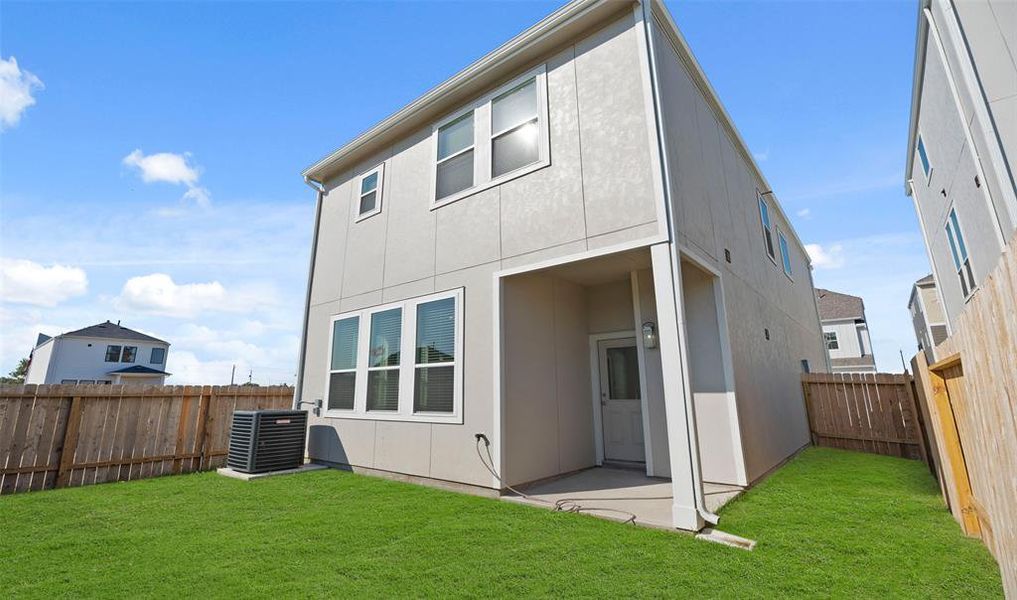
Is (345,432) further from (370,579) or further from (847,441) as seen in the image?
(847,441)

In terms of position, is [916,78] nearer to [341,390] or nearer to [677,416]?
[677,416]

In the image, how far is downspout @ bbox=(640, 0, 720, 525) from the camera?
3.87 metres

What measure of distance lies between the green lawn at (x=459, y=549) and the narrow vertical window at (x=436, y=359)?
4.30 ft

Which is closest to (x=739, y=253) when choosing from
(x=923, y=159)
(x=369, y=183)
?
(x=369, y=183)

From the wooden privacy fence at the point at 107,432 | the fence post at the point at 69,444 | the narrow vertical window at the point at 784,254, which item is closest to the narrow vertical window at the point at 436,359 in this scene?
the wooden privacy fence at the point at 107,432

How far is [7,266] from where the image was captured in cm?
876

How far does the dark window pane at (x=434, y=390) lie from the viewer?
5840 mm

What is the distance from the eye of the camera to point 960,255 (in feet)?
30.5

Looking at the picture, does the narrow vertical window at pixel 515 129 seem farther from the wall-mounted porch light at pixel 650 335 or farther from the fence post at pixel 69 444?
the fence post at pixel 69 444

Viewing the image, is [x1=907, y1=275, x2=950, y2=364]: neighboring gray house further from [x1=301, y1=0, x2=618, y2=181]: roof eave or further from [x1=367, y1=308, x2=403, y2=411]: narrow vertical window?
[x1=367, y1=308, x2=403, y2=411]: narrow vertical window

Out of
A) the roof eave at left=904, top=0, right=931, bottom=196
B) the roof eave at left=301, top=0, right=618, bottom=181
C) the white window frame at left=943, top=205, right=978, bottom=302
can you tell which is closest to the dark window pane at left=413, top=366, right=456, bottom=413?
the roof eave at left=301, top=0, right=618, bottom=181

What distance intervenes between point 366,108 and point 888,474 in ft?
36.6

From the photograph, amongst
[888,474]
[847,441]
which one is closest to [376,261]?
[888,474]

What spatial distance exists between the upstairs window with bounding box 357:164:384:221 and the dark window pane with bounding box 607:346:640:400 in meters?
5.27
